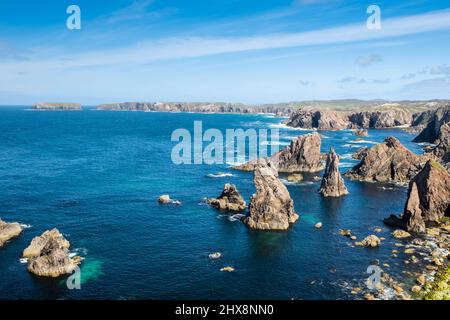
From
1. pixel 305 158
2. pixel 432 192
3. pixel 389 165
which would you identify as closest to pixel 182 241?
pixel 432 192

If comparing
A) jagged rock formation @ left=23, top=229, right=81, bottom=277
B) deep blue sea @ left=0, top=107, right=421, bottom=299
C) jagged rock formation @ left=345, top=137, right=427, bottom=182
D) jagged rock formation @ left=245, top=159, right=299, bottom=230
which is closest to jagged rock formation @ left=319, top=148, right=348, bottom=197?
deep blue sea @ left=0, top=107, right=421, bottom=299

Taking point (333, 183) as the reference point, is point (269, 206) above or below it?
below

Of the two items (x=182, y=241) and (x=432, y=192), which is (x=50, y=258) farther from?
(x=432, y=192)

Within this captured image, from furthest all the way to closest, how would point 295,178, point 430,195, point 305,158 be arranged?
1. point 305,158
2. point 295,178
3. point 430,195

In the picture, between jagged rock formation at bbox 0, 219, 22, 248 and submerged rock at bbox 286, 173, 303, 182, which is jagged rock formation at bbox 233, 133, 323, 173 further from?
Answer: jagged rock formation at bbox 0, 219, 22, 248

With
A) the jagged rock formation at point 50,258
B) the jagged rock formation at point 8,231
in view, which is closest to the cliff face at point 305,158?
the jagged rock formation at point 8,231

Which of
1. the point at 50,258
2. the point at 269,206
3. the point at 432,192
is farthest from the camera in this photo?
the point at 432,192
